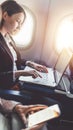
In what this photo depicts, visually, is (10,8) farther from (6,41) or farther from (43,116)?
(43,116)

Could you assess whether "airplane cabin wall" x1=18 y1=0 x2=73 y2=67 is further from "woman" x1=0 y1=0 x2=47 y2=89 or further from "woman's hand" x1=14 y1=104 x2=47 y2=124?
"woman's hand" x1=14 y1=104 x2=47 y2=124

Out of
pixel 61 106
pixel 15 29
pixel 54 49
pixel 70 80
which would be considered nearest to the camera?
pixel 61 106

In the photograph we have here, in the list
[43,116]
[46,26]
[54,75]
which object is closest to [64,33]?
[46,26]

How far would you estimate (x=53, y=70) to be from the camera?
6.88 feet

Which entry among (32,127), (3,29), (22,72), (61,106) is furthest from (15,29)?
(32,127)

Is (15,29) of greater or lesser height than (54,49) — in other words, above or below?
above

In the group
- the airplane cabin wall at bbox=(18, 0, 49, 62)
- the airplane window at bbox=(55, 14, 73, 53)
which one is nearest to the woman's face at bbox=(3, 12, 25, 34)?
the airplane cabin wall at bbox=(18, 0, 49, 62)

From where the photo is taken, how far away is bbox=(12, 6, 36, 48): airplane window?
7.33 feet

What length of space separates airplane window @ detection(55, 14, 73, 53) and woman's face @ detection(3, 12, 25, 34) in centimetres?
57

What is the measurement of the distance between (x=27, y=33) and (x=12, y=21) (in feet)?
2.02

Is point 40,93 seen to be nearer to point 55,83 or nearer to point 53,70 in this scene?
point 55,83

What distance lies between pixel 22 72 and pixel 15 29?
1.02 ft

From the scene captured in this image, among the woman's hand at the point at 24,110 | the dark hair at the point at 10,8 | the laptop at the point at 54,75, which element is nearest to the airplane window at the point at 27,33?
the laptop at the point at 54,75

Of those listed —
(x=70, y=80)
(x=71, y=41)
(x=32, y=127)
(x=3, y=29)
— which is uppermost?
(x=3, y=29)
